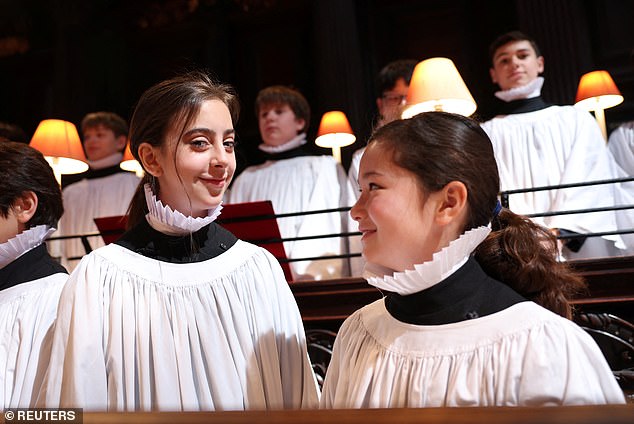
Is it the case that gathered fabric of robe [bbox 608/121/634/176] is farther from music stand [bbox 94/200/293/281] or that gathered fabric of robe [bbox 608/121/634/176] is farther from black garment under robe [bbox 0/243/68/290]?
black garment under robe [bbox 0/243/68/290]

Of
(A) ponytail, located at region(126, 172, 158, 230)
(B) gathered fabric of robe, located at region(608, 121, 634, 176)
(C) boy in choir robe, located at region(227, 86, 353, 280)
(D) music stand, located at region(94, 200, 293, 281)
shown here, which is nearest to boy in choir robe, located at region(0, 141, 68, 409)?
(A) ponytail, located at region(126, 172, 158, 230)

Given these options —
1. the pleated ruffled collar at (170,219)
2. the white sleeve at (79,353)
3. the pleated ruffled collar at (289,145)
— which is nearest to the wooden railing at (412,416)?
the white sleeve at (79,353)

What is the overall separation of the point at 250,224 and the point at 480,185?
6.96 feet

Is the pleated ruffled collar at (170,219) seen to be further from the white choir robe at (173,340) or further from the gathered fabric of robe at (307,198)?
the gathered fabric of robe at (307,198)

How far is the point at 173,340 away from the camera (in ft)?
6.44

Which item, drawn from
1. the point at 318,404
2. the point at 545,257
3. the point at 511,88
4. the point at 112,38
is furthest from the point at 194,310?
the point at 112,38

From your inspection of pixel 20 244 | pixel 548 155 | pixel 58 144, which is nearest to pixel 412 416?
pixel 20 244

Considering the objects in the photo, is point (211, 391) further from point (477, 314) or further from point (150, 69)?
point (150, 69)

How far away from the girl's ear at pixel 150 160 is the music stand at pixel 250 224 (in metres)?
1.36

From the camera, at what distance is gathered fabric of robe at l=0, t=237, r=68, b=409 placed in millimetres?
2254

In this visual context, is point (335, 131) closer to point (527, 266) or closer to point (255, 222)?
point (255, 222)

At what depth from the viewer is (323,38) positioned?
7.73 meters

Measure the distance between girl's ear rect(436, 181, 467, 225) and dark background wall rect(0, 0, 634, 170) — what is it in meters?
5.47

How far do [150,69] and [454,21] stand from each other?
429 centimetres
